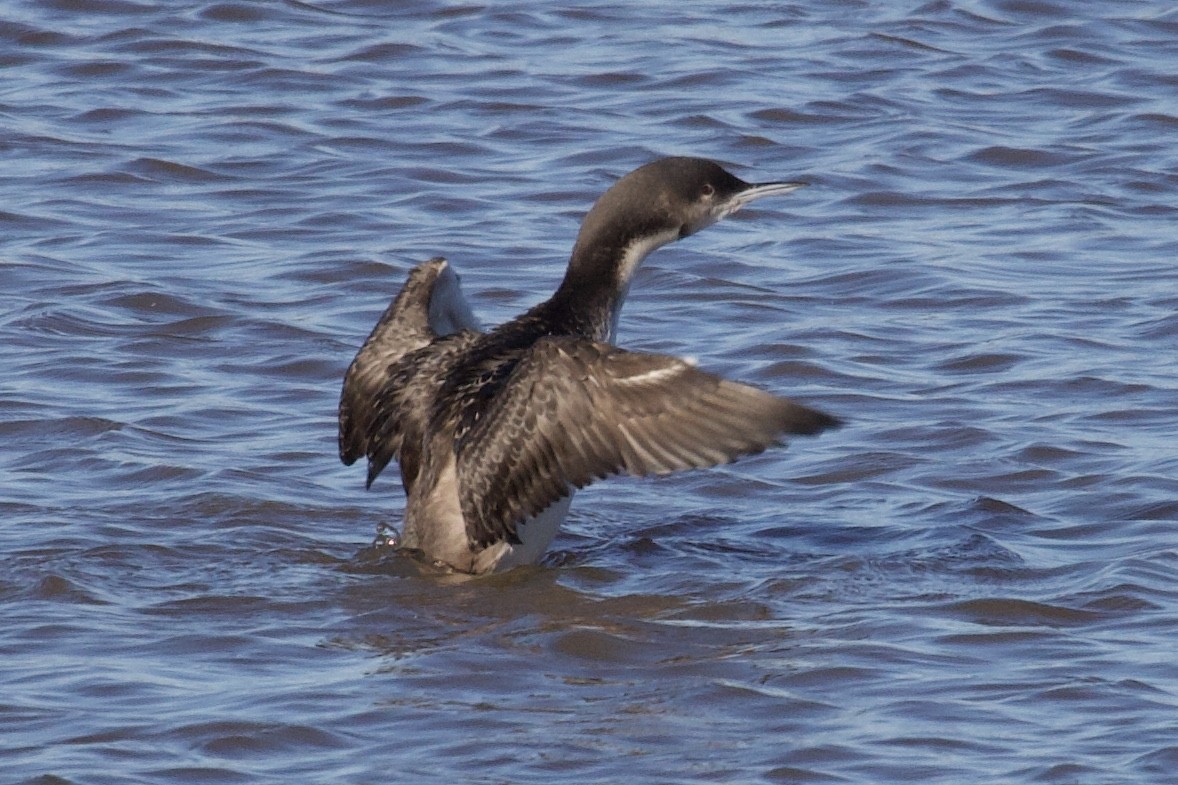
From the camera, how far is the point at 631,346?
387 inches

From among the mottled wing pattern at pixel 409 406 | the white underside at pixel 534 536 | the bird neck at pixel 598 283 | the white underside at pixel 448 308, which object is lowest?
the white underside at pixel 534 536

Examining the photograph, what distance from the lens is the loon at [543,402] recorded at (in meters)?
6.77

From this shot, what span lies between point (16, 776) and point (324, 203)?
21.2 feet

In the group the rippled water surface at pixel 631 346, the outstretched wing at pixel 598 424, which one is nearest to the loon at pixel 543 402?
the outstretched wing at pixel 598 424

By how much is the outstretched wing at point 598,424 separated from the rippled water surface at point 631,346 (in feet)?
1.44

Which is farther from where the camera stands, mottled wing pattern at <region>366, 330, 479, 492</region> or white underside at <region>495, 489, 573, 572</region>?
mottled wing pattern at <region>366, 330, 479, 492</region>

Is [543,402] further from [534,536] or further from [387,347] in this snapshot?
[387,347]

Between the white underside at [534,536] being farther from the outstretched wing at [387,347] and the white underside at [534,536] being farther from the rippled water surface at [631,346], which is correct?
the outstretched wing at [387,347]

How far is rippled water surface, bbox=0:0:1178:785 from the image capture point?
6.14 metres

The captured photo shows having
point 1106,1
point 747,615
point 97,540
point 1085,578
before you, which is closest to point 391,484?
point 97,540

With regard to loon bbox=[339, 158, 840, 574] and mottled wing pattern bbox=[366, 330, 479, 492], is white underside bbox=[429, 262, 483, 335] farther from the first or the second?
mottled wing pattern bbox=[366, 330, 479, 492]

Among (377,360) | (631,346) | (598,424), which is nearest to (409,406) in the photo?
(377,360)

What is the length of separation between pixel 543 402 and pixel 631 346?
9.71 ft

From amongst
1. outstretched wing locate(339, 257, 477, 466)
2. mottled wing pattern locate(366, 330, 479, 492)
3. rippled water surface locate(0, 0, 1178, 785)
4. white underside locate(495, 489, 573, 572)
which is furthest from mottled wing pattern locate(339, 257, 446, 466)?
white underside locate(495, 489, 573, 572)
